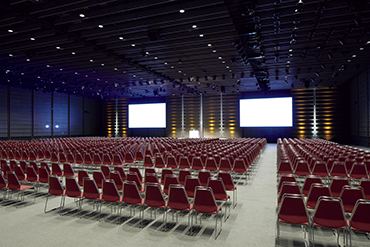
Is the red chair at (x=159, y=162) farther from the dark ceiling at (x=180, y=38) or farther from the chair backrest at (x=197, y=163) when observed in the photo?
the dark ceiling at (x=180, y=38)

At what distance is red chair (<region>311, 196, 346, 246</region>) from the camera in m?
3.16

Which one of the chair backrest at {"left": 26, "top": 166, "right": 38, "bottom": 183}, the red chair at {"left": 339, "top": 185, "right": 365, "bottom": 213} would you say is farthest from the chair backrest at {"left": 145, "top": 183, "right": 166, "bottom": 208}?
the chair backrest at {"left": 26, "top": 166, "right": 38, "bottom": 183}

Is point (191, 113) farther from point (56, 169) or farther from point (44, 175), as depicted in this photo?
point (44, 175)

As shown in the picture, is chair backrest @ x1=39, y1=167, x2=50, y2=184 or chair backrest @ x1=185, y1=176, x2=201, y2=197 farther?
chair backrest @ x1=39, y1=167, x2=50, y2=184

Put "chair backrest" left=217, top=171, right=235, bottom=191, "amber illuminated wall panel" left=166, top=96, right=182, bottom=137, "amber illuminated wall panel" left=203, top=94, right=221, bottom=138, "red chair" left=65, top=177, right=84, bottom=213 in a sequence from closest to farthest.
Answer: "red chair" left=65, top=177, right=84, bottom=213, "chair backrest" left=217, top=171, right=235, bottom=191, "amber illuminated wall panel" left=203, top=94, right=221, bottom=138, "amber illuminated wall panel" left=166, top=96, right=182, bottom=137

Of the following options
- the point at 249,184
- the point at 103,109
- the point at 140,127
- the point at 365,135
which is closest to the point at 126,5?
the point at 249,184

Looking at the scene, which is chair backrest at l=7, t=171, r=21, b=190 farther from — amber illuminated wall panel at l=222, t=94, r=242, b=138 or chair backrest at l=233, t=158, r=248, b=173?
amber illuminated wall panel at l=222, t=94, r=242, b=138

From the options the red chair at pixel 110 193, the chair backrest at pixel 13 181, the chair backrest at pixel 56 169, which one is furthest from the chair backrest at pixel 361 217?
the chair backrest at pixel 56 169

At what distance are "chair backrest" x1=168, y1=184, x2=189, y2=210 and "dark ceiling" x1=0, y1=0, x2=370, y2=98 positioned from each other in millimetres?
6691

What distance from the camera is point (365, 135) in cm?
1841

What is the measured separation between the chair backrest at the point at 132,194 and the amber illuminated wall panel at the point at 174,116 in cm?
2544

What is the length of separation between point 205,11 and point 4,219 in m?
8.51

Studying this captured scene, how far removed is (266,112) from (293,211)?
23.7 m

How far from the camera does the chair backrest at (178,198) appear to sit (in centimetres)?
398
